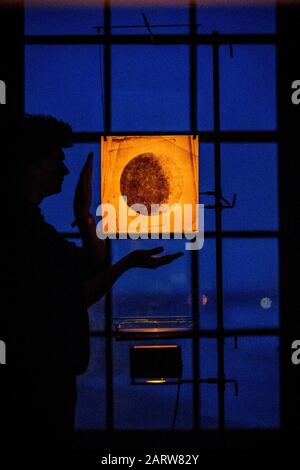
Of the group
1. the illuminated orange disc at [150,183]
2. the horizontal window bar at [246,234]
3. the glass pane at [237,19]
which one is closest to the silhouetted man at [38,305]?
the illuminated orange disc at [150,183]

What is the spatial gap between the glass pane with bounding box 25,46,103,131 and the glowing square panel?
1.77 ft

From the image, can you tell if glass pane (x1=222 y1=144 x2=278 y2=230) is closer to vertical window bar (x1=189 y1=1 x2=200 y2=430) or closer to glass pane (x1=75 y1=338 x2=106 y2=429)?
vertical window bar (x1=189 y1=1 x2=200 y2=430)

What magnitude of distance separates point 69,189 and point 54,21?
1.18 metres

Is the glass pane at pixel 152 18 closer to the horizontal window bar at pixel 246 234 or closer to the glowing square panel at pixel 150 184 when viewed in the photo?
the glowing square panel at pixel 150 184

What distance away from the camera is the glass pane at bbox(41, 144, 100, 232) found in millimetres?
3689

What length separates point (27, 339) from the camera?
3.98ft

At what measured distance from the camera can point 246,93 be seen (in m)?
3.76

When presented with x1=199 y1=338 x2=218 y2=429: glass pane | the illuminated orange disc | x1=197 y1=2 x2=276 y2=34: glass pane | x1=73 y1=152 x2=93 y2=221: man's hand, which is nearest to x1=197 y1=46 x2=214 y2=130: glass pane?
x1=197 y1=2 x2=276 y2=34: glass pane

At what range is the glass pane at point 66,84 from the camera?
3.74m

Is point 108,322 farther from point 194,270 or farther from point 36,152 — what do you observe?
point 36,152

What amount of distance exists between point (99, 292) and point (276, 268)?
2546 millimetres

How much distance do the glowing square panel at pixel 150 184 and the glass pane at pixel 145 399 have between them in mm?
923
